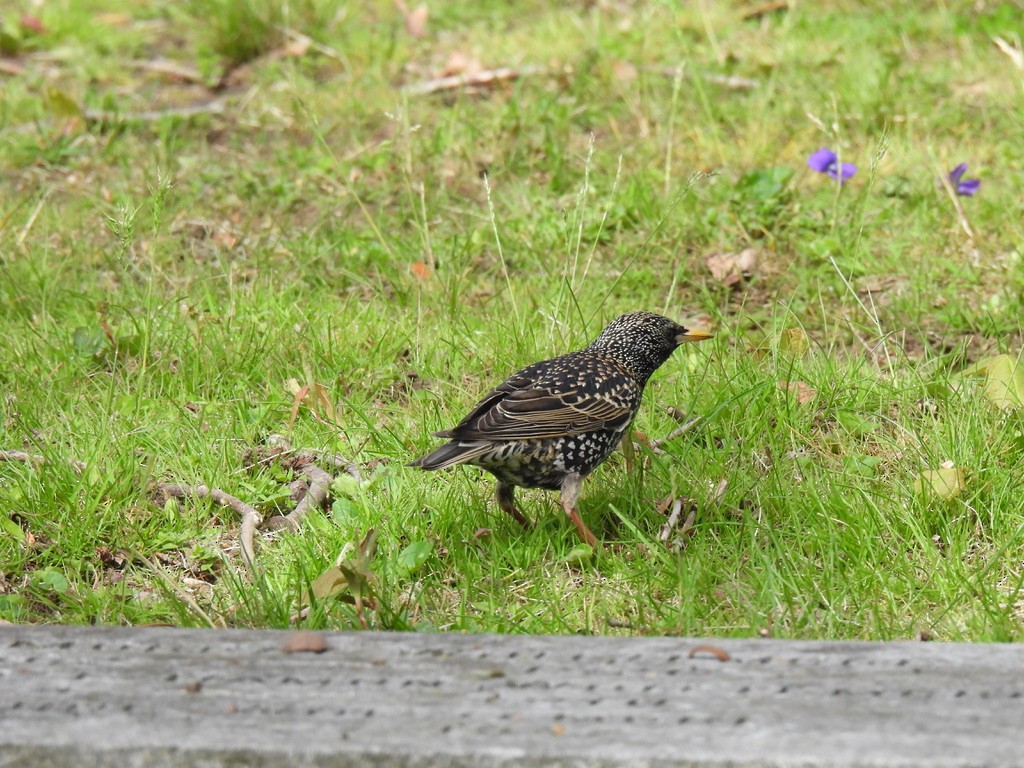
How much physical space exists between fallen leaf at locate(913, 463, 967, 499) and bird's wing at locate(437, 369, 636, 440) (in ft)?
3.20

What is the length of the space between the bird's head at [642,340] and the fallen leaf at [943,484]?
3.40ft

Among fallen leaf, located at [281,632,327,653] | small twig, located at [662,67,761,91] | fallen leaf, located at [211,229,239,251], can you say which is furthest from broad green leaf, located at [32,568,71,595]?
small twig, located at [662,67,761,91]

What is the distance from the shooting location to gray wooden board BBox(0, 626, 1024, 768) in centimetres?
208

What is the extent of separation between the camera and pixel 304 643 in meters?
2.49

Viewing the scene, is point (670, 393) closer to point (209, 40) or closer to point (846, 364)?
point (846, 364)

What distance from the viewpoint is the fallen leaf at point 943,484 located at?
382cm

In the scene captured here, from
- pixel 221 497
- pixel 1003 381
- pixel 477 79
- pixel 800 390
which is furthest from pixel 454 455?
pixel 477 79

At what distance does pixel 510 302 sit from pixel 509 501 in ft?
4.94

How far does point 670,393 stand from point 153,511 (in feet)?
6.69

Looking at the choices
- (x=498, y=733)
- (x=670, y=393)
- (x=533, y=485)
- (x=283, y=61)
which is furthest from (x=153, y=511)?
(x=283, y=61)

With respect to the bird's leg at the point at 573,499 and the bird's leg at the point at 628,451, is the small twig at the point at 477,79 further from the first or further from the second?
the bird's leg at the point at 573,499

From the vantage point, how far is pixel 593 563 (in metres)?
3.91

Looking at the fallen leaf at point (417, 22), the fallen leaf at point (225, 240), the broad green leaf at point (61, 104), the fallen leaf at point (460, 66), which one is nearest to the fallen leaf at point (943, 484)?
the fallen leaf at point (225, 240)

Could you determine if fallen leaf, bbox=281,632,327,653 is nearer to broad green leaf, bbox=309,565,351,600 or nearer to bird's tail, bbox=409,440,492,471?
broad green leaf, bbox=309,565,351,600
